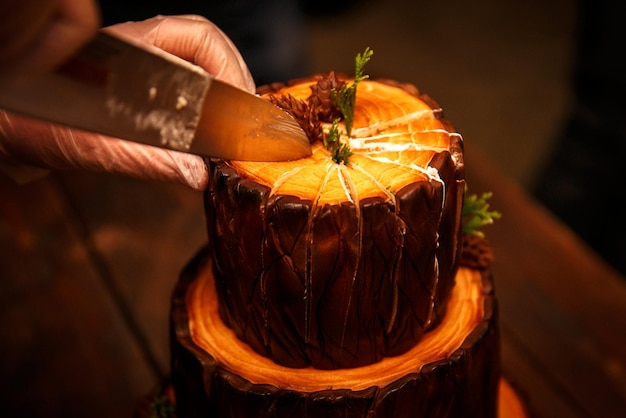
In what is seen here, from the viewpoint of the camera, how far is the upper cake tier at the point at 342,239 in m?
1.01

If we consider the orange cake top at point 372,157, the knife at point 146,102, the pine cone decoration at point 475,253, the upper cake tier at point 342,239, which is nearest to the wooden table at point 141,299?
the pine cone decoration at point 475,253

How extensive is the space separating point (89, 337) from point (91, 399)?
0.53 feet

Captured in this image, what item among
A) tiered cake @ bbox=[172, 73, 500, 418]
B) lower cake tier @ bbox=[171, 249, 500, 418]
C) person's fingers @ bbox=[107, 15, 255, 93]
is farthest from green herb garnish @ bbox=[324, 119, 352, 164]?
lower cake tier @ bbox=[171, 249, 500, 418]

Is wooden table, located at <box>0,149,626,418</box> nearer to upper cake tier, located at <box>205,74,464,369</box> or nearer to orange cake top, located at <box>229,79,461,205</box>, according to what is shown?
upper cake tier, located at <box>205,74,464,369</box>

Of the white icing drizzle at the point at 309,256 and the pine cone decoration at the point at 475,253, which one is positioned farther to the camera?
the pine cone decoration at the point at 475,253

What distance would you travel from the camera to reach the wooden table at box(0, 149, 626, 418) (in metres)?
1.66

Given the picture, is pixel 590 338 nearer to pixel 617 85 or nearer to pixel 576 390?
pixel 576 390

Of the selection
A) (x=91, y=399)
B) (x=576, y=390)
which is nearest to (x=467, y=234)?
(x=576, y=390)

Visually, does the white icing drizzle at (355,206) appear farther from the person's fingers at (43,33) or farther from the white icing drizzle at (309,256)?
the person's fingers at (43,33)

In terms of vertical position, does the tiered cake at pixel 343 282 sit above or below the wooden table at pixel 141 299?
above

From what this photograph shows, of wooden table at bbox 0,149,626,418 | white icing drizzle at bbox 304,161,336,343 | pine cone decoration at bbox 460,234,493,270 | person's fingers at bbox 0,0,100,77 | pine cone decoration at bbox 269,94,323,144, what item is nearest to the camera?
person's fingers at bbox 0,0,100,77

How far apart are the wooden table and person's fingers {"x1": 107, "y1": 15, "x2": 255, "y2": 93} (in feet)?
2.62

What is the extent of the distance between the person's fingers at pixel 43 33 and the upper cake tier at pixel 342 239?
30 centimetres

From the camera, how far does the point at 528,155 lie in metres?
3.55
